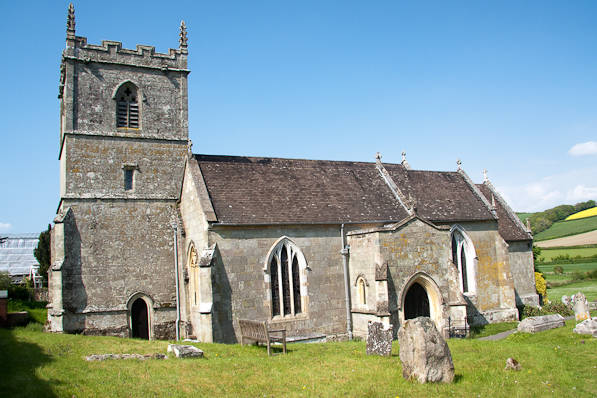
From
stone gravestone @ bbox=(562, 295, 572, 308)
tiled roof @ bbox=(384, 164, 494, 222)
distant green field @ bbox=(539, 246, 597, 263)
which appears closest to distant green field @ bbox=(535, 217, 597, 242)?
distant green field @ bbox=(539, 246, 597, 263)

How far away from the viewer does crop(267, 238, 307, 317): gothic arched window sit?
22094 mm

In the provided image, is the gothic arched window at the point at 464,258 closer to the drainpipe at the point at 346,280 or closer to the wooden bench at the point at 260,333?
the drainpipe at the point at 346,280

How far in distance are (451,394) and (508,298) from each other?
759 inches

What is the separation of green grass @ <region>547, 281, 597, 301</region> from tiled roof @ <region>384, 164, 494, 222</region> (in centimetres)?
1347

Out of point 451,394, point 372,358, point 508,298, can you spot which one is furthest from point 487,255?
point 451,394

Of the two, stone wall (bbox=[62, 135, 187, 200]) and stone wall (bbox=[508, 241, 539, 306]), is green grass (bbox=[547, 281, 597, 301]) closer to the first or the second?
stone wall (bbox=[508, 241, 539, 306])

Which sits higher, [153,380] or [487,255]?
[487,255]

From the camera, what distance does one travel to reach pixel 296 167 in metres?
26.9

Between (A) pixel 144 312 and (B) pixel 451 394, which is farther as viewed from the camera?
(A) pixel 144 312

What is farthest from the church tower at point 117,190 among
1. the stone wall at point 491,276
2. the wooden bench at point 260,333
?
the stone wall at point 491,276

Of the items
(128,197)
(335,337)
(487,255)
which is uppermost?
(128,197)

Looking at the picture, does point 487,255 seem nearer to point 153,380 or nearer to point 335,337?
point 335,337

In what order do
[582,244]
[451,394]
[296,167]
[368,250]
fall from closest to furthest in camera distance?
1. [451,394]
2. [368,250]
3. [296,167]
4. [582,244]

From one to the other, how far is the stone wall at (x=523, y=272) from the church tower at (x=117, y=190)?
2185 centimetres
